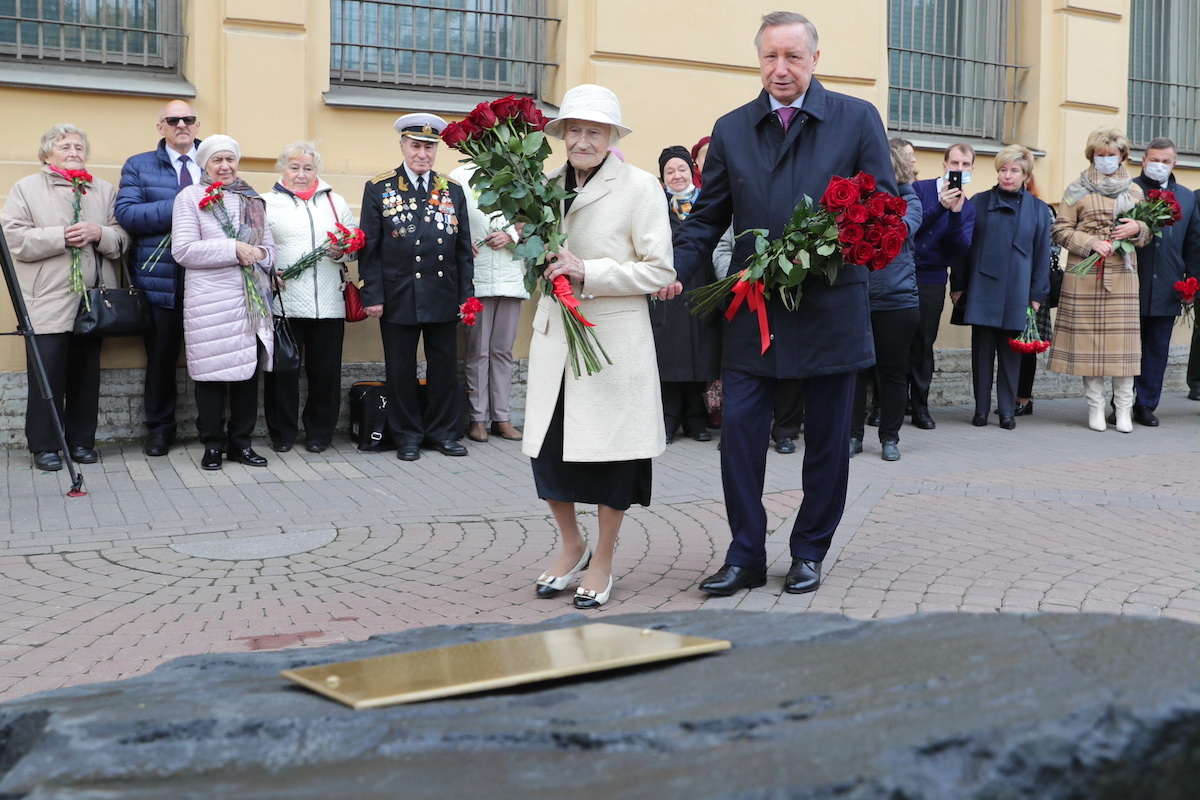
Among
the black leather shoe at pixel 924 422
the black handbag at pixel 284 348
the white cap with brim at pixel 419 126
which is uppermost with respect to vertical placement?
the white cap with brim at pixel 419 126

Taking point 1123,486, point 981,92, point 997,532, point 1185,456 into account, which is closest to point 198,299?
point 997,532

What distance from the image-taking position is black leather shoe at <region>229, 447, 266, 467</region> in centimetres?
812

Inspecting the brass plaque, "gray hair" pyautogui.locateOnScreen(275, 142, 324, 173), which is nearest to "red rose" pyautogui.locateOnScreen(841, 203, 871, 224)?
the brass plaque

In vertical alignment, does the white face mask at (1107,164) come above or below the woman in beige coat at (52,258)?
above

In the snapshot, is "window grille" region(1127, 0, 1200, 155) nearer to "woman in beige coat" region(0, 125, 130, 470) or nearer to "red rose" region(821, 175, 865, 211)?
"red rose" region(821, 175, 865, 211)

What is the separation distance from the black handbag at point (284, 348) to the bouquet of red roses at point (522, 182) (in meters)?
3.65

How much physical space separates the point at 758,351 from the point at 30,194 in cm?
493

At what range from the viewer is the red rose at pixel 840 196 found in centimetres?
471

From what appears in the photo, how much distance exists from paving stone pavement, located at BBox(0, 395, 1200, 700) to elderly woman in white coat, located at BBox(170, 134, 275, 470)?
531 millimetres

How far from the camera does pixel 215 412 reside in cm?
805

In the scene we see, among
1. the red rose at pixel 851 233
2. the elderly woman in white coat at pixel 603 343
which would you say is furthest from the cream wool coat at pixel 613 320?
the red rose at pixel 851 233

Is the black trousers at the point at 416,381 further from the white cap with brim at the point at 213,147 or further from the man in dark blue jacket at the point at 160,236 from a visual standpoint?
the white cap with brim at the point at 213,147

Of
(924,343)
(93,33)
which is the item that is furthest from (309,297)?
(924,343)

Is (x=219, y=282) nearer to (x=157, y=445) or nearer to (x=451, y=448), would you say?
(x=157, y=445)
